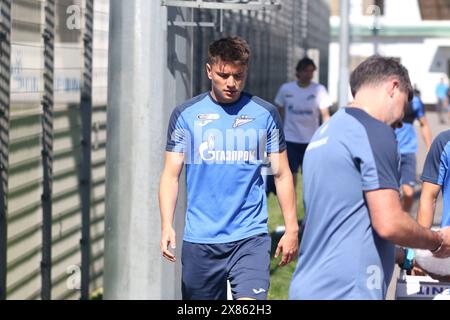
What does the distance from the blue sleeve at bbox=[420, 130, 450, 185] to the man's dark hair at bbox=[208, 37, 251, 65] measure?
1.12m

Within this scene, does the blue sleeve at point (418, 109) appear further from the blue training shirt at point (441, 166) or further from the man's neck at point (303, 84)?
the blue training shirt at point (441, 166)

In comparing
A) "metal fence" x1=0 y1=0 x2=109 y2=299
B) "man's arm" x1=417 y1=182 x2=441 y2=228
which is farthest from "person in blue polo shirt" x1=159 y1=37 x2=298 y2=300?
"metal fence" x1=0 y1=0 x2=109 y2=299

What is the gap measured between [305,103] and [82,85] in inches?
189

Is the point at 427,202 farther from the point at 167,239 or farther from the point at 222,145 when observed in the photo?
the point at 167,239

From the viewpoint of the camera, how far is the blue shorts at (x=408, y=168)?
520 inches

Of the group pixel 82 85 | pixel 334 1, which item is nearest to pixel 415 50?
pixel 334 1

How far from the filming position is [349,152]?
4.50m

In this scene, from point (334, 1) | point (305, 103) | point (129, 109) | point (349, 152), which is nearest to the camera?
point (349, 152)

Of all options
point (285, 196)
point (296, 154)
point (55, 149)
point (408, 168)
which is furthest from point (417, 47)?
point (285, 196)

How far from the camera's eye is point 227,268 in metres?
6.28

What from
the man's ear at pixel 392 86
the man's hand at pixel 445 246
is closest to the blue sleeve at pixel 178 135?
the man's hand at pixel 445 246

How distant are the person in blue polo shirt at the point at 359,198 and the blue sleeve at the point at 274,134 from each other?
1542mm

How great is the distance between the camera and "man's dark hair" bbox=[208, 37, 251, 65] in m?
6.19
